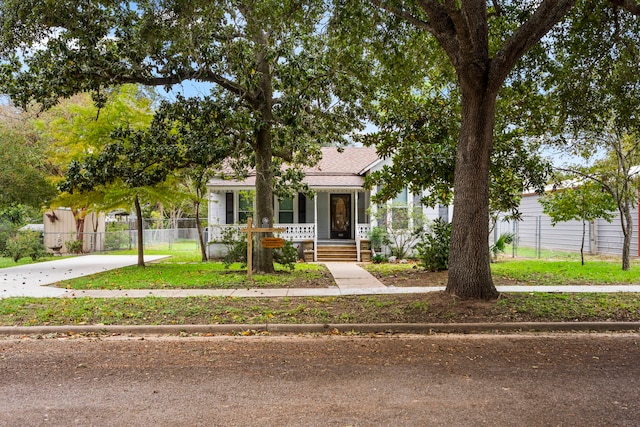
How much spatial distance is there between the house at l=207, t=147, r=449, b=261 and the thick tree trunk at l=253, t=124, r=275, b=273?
6463 mm

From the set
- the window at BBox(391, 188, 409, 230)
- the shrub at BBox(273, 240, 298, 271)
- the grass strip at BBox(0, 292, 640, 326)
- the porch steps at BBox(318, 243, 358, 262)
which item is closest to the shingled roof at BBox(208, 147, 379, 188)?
the window at BBox(391, 188, 409, 230)

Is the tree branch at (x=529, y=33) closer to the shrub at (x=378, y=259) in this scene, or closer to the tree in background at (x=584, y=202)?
the tree in background at (x=584, y=202)

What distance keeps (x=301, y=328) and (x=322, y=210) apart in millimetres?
15444

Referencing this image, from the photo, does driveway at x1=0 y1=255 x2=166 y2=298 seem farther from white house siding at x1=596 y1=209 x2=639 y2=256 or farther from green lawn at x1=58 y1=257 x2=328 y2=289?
white house siding at x1=596 y1=209 x2=639 y2=256

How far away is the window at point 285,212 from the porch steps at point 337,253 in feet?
A: 9.09

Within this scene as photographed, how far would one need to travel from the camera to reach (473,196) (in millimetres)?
8562

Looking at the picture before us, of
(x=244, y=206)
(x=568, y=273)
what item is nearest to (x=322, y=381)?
(x=568, y=273)

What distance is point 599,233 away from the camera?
22.6m

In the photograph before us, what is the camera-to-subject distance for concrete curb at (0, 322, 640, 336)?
7516 millimetres

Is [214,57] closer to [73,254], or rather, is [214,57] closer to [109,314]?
[109,314]

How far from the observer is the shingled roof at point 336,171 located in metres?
21.0

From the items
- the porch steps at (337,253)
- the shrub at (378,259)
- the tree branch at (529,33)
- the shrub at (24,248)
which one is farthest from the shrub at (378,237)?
the shrub at (24,248)

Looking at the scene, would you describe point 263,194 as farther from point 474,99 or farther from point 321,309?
point 474,99

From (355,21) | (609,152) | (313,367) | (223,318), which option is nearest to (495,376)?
(313,367)
